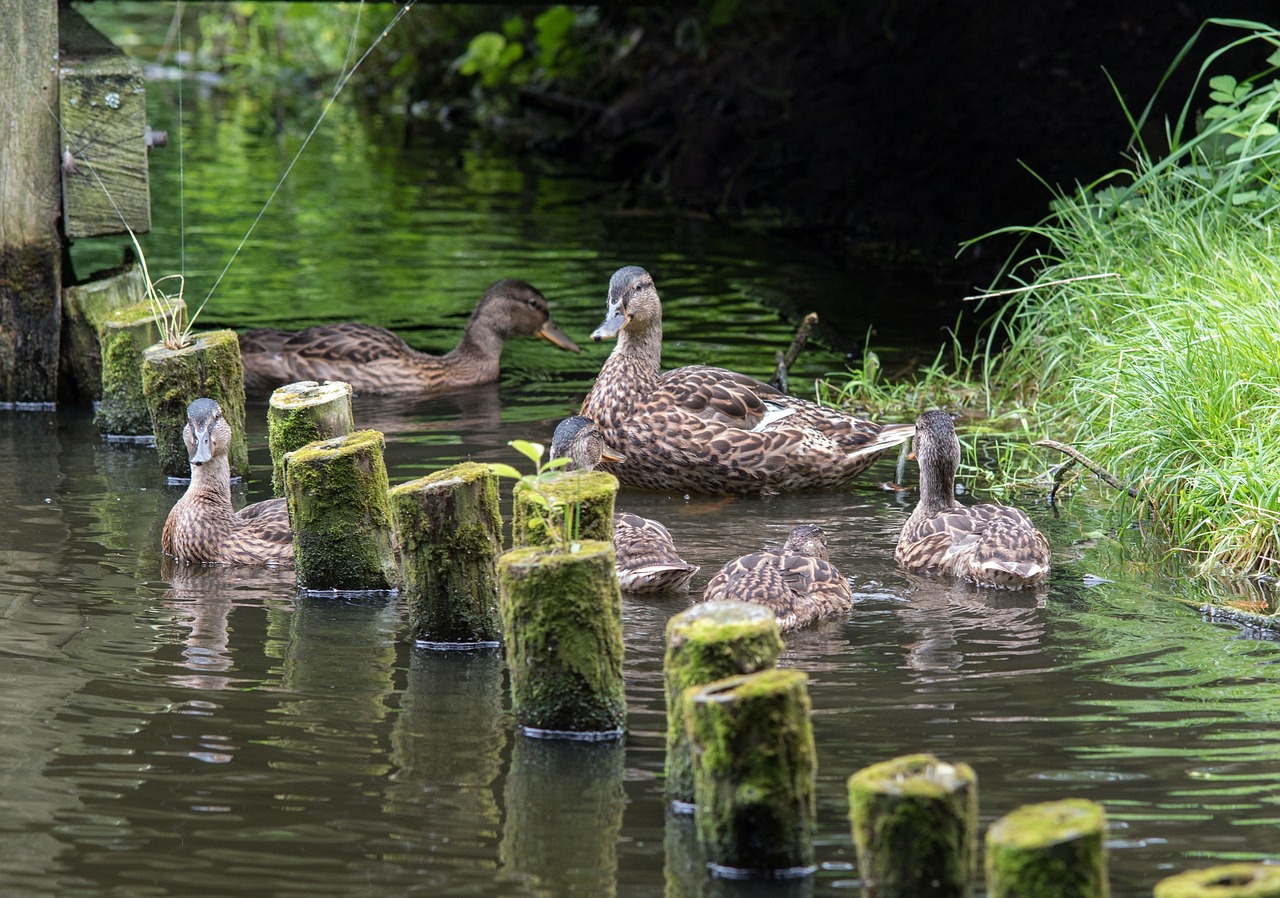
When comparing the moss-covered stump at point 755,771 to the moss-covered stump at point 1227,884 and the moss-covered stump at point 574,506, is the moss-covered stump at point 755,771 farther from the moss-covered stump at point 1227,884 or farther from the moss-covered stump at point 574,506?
the moss-covered stump at point 574,506

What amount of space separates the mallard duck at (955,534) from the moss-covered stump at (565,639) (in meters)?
1.97

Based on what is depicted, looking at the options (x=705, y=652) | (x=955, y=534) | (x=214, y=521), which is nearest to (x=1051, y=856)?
(x=705, y=652)

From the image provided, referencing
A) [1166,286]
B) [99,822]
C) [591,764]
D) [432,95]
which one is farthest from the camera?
[432,95]

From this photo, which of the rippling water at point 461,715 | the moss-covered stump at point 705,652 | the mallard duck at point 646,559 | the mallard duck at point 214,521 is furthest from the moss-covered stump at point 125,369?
the moss-covered stump at point 705,652

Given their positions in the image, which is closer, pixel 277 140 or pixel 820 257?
pixel 820 257

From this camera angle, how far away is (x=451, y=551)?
18.5ft

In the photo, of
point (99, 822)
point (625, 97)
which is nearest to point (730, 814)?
point (99, 822)

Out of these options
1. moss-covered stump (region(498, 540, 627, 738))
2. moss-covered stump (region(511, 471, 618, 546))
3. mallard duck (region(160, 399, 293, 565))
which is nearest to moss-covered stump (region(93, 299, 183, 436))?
mallard duck (region(160, 399, 293, 565))

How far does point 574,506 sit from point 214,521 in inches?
82.0

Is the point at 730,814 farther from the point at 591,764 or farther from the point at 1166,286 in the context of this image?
the point at 1166,286

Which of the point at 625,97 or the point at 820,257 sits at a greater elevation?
the point at 625,97

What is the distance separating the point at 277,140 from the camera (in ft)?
63.5

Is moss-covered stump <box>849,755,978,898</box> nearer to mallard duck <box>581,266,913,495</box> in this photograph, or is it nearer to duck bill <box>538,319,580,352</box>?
mallard duck <box>581,266,913,495</box>

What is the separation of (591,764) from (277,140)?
51.8 ft
